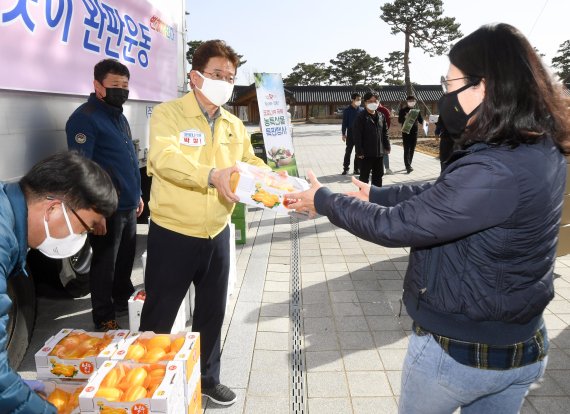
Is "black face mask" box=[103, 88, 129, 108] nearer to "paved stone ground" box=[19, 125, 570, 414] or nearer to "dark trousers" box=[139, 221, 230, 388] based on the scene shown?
"dark trousers" box=[139, 221, 230, 388]

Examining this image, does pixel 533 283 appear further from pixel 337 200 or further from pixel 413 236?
pixel 337 200

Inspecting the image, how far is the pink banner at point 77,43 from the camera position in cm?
239

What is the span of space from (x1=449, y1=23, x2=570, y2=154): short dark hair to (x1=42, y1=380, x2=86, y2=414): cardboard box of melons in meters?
1.87

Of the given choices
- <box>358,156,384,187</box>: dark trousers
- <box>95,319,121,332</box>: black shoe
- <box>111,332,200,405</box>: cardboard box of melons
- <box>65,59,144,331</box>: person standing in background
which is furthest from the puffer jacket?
<box>111,332,200,405</box>: cardboard box of melons

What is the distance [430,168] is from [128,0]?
35.0 feet

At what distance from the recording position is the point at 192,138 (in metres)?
2.22

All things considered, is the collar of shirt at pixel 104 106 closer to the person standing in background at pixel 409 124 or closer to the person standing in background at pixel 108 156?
the person standing in background at pixel 108 156

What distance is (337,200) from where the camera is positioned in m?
1.55

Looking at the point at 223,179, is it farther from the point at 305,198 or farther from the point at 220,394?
the point at 220,394

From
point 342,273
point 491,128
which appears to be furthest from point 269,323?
point 491,128

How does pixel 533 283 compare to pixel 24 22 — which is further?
pixel 24 22

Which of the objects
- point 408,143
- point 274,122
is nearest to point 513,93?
point 274,122

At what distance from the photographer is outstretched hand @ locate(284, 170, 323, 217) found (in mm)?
1812

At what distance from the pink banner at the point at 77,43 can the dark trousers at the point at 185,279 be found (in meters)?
1.18
